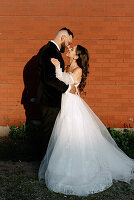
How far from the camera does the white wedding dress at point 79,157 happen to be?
309 centimetres

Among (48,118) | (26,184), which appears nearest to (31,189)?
(26,184)

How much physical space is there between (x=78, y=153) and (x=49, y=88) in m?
1.03

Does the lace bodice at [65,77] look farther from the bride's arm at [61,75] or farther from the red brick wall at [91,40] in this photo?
the red brick wall at [91,40]

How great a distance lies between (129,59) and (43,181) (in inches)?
132

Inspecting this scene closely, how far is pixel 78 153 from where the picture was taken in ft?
10.7


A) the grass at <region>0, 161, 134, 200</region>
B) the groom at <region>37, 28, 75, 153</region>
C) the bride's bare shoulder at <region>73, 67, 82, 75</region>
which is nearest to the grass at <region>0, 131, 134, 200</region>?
the grass at <region>0, 161, 134, 200</region>

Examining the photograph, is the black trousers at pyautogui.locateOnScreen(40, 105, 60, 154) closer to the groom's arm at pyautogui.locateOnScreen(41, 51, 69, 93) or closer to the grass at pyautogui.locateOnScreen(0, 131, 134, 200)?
the groom's arm at pyautogui.locateOnScreen(41, 51, 69, 93)

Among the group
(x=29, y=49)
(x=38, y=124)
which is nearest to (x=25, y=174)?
(x=38, y=124)

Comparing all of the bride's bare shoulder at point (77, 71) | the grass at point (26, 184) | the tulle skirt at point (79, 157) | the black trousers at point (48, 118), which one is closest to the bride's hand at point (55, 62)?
the bride's bare shoulder at point (77, 71)

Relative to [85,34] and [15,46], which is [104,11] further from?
[15,46]

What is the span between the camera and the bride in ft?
10.2

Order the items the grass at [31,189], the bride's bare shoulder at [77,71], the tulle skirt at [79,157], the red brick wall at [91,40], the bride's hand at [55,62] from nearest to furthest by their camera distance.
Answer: the grass at [31,189] < the tulle skirt at [79,157] < the bride's hand at [55,62] < the bride's bare shoulder at [77,71] < the red brick wall at [91,40]

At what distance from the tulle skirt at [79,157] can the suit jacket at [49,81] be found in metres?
0.16

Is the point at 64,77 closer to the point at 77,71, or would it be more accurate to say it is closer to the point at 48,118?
the point at 77,71
